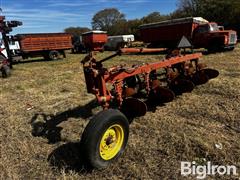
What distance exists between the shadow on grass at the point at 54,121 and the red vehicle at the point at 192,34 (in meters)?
8.78

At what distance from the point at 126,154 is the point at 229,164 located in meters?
1.31

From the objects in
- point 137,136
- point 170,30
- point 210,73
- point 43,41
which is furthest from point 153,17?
point 137,136

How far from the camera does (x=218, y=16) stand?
101ft

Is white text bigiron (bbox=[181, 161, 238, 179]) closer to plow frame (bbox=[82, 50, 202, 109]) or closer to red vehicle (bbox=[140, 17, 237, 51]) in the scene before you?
plow frame (bbox=[82, 50, 202, 109])

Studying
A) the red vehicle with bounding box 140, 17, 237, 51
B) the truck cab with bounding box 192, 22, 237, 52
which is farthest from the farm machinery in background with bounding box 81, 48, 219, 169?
the truck cab with bounding box 192, 22, 237, 52

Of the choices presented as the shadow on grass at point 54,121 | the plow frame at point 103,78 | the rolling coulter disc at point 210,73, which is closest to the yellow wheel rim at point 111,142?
the plow frame at point 103,78

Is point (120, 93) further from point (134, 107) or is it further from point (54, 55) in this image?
point (54, 55)

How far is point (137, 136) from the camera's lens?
171 inches

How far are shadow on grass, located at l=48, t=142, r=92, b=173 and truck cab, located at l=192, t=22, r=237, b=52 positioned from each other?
12.7m

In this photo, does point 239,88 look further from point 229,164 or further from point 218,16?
point 218,16

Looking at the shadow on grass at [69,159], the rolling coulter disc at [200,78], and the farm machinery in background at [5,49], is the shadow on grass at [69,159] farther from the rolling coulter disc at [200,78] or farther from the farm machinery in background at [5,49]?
the farm machinery in background at [5,49]

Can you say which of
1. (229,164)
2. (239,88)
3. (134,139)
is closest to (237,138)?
(229,164)

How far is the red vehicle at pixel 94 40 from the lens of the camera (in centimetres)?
363

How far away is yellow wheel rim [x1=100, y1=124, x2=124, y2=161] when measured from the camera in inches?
139
